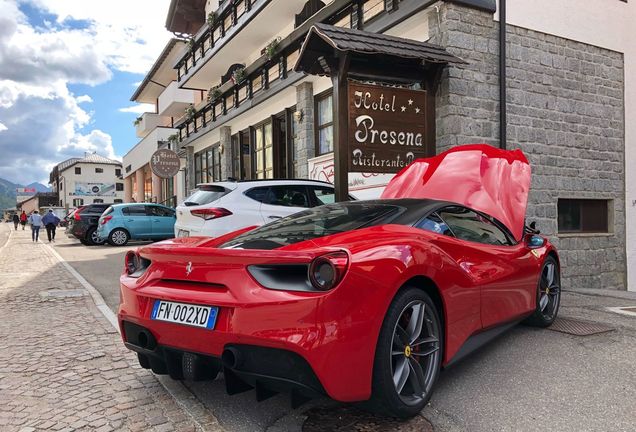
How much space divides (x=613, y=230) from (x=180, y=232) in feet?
29.2

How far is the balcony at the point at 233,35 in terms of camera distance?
1394cm

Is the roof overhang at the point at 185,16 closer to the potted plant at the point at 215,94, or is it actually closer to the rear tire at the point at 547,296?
the potted plant at the point at 215,94

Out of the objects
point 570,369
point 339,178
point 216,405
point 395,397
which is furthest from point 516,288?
point 339,178

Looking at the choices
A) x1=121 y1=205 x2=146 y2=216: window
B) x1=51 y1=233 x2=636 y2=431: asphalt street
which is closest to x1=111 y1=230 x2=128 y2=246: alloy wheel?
x1=121 y1=205 x2=146 y2=216: window

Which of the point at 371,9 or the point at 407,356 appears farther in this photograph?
the point at 371,9

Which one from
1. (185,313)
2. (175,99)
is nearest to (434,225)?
(185,313)

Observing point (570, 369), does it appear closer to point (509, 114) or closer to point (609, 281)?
point (509, 114)

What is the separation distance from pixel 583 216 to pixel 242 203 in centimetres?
708

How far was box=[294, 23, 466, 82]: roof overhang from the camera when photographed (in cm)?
622

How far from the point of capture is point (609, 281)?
9.87 metres

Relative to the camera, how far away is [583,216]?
970 cm

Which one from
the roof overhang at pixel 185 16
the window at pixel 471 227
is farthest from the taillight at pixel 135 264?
the roof overhang at pixel 185 16

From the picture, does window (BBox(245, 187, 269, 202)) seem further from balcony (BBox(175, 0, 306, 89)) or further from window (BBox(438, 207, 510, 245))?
balcony (BBox(175, 0, 306, 89))

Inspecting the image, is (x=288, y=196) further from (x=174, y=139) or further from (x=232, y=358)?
(x=174, y=139)
